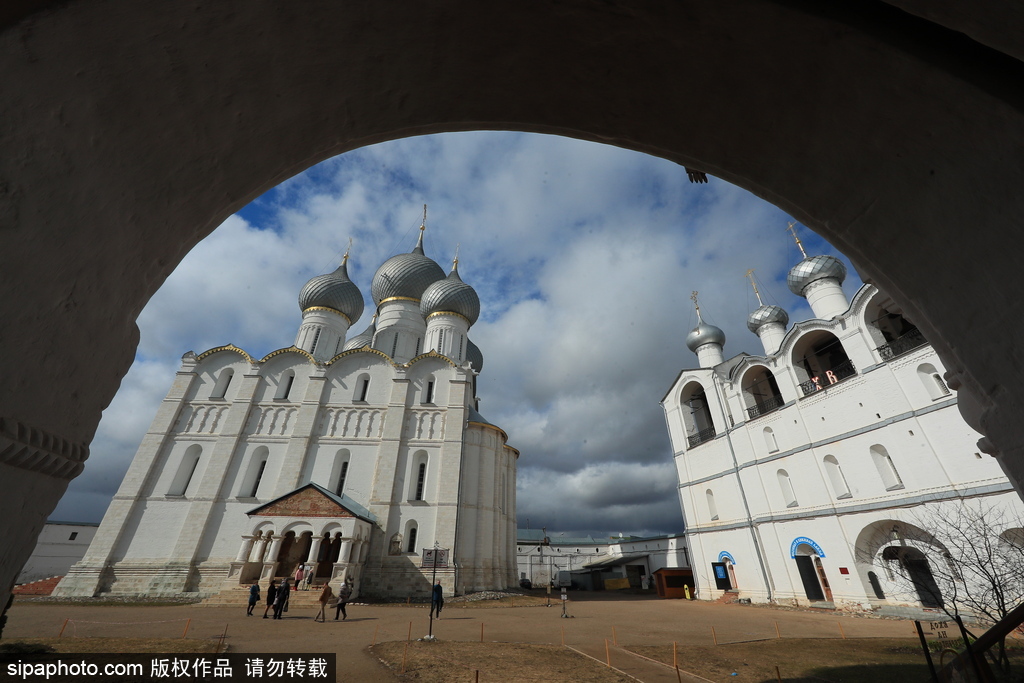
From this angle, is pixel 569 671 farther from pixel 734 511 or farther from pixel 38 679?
pixel 734 511

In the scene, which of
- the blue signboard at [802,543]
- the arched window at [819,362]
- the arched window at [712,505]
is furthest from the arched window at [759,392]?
the blue signboard at [802,543]

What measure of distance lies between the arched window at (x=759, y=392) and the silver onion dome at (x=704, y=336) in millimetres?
4402

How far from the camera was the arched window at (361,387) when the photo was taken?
86.5 feet

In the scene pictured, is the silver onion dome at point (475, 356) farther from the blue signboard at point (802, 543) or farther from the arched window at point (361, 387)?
the blue signboard at point (802, 543)

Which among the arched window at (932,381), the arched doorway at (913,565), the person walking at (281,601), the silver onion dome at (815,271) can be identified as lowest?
the person walking at (281,601)

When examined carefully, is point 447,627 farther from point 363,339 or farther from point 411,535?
point 363,339

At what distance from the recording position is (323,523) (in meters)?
20.0

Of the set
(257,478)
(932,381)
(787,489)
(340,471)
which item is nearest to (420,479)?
(340,471)

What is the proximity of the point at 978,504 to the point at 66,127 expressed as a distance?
22.3 metres

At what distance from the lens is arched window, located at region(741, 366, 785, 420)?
80.9ft

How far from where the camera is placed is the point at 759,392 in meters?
26.8

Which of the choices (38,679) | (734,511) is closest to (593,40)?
(38,679)

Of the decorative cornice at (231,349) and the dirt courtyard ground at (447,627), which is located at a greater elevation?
the decorative cornice at (231,349)

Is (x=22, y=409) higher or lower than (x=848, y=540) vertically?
lower
